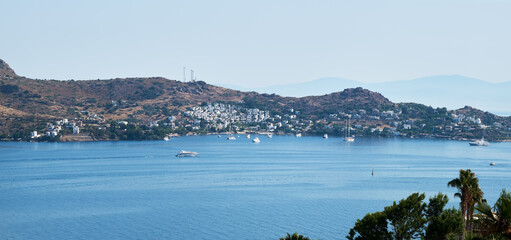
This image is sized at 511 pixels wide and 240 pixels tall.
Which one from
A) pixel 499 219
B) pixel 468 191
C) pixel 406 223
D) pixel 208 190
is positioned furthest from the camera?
pixel 208 190

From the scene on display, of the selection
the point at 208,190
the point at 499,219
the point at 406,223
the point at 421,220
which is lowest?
the point at 208,190

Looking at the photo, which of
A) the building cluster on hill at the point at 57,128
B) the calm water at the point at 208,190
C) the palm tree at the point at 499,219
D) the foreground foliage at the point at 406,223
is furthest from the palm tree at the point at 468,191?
the building cluster on hill at the point at 57,128

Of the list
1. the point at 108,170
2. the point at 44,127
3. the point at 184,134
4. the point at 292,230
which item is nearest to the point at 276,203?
the point at 292,230

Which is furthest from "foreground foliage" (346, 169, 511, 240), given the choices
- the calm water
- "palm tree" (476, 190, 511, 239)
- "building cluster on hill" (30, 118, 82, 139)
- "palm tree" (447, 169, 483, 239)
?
"building cluster on hill" (30, 118, 82, 139)

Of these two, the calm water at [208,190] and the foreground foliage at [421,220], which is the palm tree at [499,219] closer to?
the foreground foliage at [421,220]

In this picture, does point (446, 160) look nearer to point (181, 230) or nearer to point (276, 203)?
point (276, 203)

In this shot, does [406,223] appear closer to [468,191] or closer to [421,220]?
[421,220]

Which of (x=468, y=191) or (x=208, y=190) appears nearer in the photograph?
(x=468, y=191)

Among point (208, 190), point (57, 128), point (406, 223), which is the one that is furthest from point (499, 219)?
point (57, 128)
